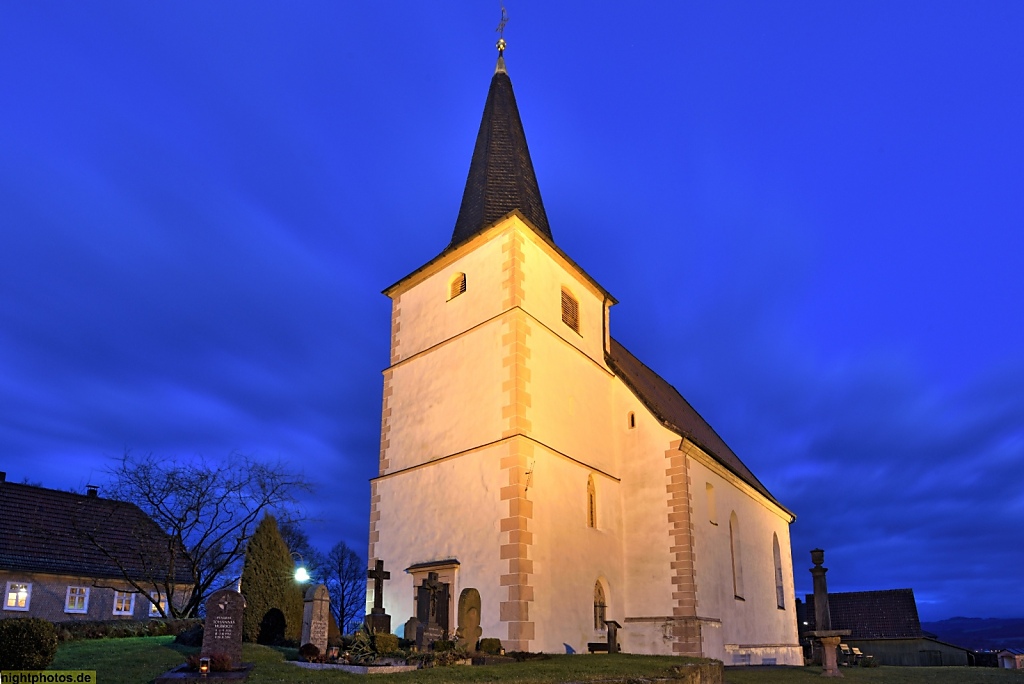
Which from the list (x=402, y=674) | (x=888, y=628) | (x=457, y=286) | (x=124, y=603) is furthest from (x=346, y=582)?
(x=402, y=674)

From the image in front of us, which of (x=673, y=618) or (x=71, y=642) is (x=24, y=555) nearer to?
(x=71, y=642)

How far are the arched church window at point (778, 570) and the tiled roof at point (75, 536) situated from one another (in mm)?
23891

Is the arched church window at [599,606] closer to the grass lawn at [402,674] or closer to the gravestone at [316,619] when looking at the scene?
the grass lawn at [402,674]

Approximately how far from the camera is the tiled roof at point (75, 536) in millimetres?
28422

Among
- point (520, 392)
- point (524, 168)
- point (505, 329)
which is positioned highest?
point (524, 168)

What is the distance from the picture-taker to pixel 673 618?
20312 millimetres

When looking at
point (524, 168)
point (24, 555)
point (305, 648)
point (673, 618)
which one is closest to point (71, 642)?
point (305, 648)

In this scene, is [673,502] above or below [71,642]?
above


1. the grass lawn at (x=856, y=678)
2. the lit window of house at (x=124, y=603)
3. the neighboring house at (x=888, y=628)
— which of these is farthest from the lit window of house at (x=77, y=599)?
the neighboring house at (x=888, y=628)

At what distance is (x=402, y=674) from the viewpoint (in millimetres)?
12414

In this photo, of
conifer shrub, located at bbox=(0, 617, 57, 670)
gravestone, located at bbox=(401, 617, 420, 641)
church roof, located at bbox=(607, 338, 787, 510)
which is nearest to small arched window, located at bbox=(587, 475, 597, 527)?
church roof, located at bbox=(607, 338, 787, 510)

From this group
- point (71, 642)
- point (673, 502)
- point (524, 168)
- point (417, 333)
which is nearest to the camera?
point (71, 642)

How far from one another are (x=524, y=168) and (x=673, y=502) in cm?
1187

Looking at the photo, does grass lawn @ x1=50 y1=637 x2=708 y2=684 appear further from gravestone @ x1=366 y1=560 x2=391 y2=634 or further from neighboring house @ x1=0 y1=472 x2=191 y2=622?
neighboring house @ x1=0 y1=472 x2=191 y2=622
